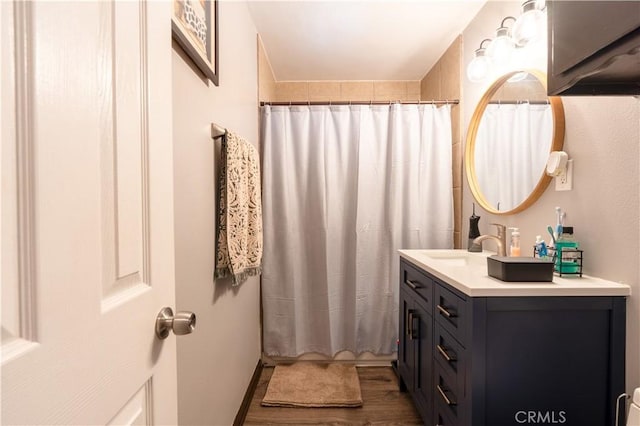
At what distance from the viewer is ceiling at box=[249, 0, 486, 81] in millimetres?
1824

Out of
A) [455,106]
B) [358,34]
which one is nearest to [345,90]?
[358,34]

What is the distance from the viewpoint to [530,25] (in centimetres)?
129

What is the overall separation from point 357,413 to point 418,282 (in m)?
0.86

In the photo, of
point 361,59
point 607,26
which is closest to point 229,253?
point 607,26

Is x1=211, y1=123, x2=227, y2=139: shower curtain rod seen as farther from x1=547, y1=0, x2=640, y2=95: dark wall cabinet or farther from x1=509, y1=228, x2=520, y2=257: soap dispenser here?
x1=509, y1=228, x2=520, y2=257: soap dispenser

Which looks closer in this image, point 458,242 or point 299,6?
point 299,6

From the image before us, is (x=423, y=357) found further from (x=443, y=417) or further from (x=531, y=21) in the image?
(x=531, y=21)

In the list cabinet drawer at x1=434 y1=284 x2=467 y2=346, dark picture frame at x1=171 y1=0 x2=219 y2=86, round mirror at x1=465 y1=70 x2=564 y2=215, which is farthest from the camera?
round mirror at x1=465 y1=70 x2=564 y2=215

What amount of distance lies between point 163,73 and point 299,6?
1.54 m

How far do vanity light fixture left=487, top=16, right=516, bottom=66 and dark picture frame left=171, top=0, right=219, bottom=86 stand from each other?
1373 millimetres

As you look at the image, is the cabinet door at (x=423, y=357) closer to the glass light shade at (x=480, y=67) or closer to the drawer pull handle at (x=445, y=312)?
the drawer pull handle at (x=445, y=312)

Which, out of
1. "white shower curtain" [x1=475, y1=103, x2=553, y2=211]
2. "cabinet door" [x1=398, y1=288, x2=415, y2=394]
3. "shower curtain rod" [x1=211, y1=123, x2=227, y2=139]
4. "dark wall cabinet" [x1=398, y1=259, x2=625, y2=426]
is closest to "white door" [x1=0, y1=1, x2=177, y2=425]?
"shower curtain rod" [x1=211, y1=123, x2=227, y2=139]

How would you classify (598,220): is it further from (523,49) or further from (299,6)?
(299,6)

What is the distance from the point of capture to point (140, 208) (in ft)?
Answer: 1.77
